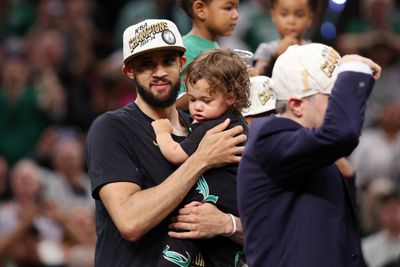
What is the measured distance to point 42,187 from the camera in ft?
33.3

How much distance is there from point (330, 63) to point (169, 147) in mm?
1039

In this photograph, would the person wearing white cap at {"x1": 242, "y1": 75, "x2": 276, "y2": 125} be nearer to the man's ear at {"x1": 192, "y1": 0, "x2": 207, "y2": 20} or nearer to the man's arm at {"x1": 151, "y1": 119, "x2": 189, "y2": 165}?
the man's ear at {"x1": 192, "y1": 0, "x2": 207, "y2": 20}

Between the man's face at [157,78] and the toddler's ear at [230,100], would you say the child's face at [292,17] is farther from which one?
the toddler's ear at [230,100]

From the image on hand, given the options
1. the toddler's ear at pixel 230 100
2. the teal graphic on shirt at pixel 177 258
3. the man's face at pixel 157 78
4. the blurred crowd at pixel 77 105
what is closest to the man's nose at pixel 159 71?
the man's face at pixel 157 78

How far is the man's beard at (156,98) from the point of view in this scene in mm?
5273

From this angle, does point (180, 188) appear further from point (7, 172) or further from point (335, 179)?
point (7, 172)

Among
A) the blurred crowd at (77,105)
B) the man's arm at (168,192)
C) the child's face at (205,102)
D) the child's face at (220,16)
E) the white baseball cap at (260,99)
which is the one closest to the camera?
the man's arm at (168,192)

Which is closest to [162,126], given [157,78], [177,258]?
[157,78]

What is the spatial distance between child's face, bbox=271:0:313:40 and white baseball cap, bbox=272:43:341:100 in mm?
2055

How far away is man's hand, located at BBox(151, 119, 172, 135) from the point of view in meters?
5.18

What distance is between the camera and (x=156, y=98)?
5270 mm

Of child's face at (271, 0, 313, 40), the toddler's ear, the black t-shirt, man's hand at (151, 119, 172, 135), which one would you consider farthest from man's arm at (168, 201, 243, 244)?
child's face at (271, 0, 313, 40)

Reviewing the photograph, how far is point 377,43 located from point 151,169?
6603mm

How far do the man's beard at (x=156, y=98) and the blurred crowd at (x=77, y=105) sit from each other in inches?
171
